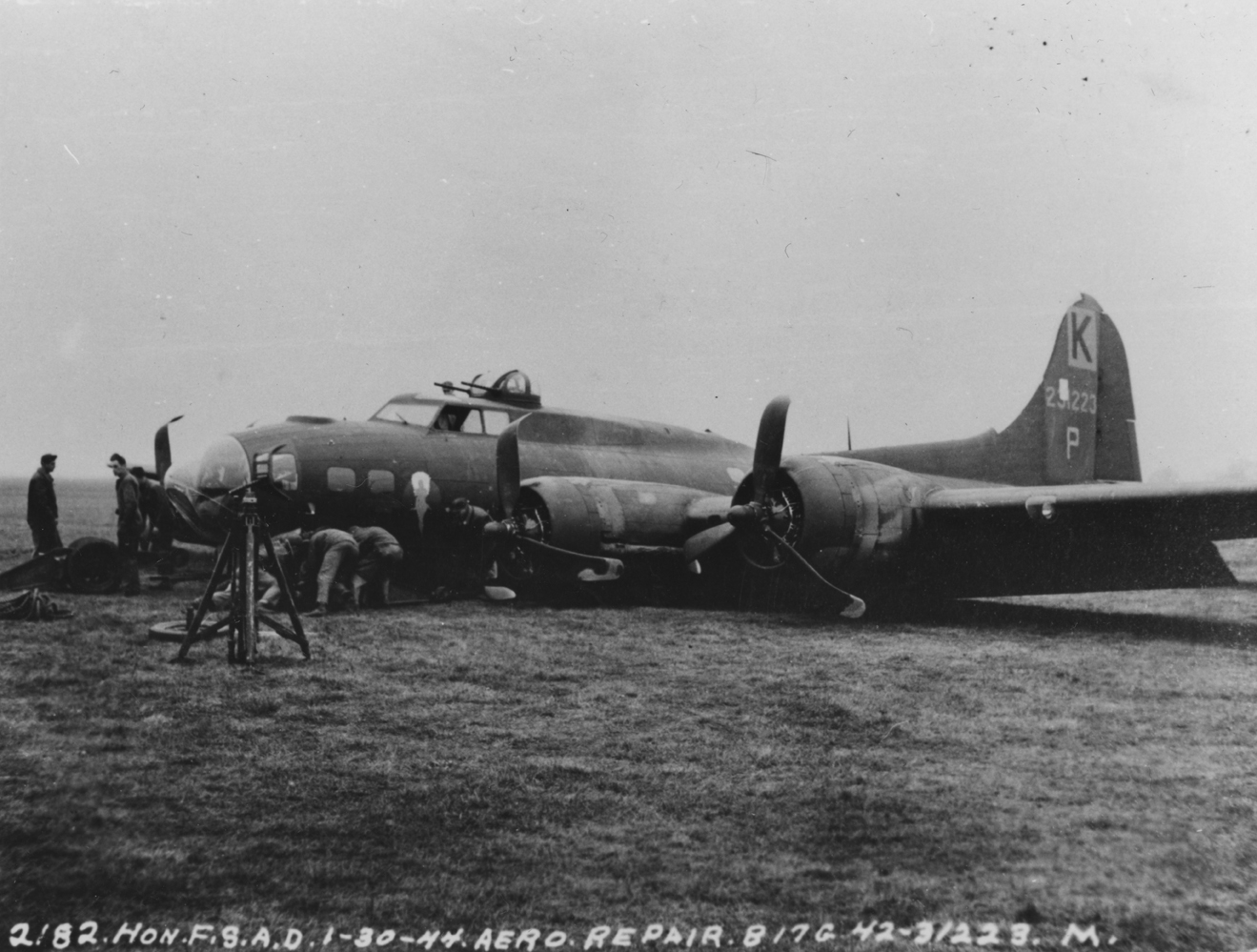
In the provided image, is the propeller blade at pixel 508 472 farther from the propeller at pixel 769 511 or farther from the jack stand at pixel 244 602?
the jack stand at pixel 244 602

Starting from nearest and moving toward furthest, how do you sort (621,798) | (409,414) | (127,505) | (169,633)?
1. (621,798)
2. (169,633)
3. (409,414)
4. (127,505)

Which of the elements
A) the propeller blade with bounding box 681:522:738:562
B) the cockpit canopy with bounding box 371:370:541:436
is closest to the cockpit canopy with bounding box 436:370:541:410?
the cockpit canopy with bounding box 371:370:541:436

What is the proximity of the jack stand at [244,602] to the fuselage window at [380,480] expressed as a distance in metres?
3.97

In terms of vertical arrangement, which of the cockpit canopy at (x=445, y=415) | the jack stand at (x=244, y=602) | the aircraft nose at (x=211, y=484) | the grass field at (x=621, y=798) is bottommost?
the grass field at (x=621, y=798)

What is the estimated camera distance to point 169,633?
8.25 m

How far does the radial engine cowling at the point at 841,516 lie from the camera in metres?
10.2

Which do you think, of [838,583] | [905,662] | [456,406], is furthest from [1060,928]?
[456,406]

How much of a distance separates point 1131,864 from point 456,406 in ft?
36.0

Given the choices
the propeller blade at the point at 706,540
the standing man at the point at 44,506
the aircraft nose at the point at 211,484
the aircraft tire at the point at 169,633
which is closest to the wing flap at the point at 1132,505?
the propeller blade at the point at 706,540

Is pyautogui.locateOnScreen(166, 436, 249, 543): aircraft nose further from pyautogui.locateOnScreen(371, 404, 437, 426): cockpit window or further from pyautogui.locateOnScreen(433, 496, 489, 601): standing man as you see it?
pyautogui.locateOnScreen(433, 496, 489, 601): standing man

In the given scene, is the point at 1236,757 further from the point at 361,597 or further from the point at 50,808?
the point at 361,597

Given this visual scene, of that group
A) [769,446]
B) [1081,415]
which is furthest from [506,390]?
[1081,415]

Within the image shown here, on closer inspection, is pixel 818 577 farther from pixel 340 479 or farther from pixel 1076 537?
pixel 340 479

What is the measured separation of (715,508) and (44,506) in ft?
28.5
